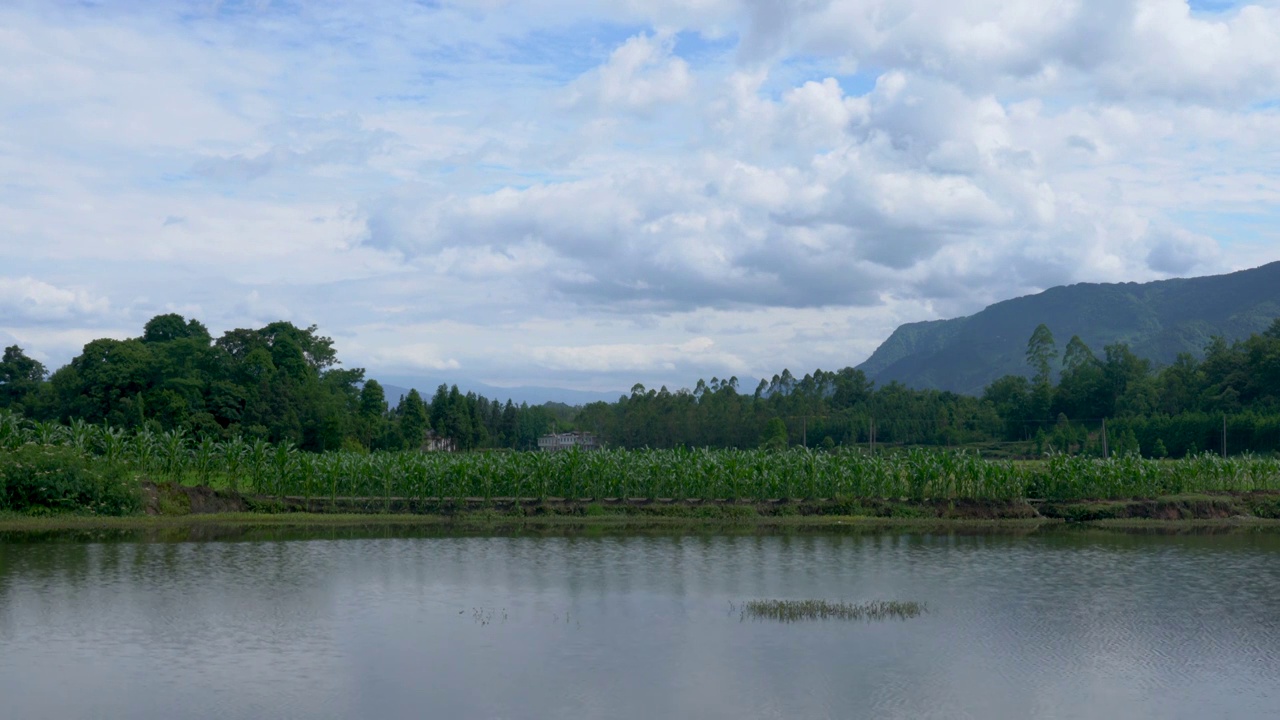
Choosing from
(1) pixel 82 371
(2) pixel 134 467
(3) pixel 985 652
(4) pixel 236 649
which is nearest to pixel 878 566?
(3) pixel 985 652

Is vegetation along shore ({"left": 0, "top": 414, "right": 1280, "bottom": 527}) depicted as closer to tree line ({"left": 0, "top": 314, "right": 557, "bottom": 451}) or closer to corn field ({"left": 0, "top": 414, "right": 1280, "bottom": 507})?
corn field ({"left": 0, "top": 414, "right": 1280, "bottom": 507})

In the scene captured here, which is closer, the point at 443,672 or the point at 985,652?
the point at 443,672

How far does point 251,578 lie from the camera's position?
65.9 feet

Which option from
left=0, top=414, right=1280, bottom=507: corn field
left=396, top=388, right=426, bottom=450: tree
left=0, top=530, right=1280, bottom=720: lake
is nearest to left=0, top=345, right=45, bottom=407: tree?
left=396, top=388, right=426, bottom=450: tree

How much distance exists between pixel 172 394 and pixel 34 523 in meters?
31.5

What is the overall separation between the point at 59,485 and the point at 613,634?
1987 cm

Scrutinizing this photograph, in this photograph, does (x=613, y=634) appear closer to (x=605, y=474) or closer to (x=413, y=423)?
(x=605, y=474)

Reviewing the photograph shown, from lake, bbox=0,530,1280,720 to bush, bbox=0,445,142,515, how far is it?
3687 mm

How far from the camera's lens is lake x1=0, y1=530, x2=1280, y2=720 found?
12164mm

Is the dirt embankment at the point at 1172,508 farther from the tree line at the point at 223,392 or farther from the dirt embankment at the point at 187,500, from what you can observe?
the tree line at the point at 223,392

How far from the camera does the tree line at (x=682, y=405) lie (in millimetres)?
60938

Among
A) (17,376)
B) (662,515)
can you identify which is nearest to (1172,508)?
(662,515)

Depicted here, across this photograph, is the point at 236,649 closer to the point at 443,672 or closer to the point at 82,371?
the point at 443,672

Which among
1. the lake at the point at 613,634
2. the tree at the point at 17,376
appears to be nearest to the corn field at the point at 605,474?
the lake at the point at 613,634
